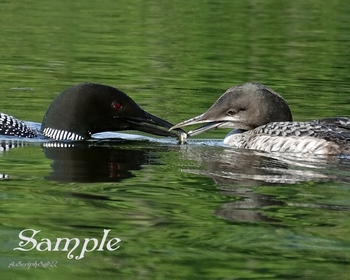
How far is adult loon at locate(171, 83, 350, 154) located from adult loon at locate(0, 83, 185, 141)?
455 millimetres

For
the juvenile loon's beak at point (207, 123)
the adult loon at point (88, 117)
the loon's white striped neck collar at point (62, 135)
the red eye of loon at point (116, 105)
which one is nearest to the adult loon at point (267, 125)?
the juvenile loon's beak at point (207, 123)

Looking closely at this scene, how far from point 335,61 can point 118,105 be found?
294 inches

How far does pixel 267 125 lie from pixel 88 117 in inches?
61.1

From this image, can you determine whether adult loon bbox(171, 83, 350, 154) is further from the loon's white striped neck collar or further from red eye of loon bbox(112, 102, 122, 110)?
the loon's white striped neck collar

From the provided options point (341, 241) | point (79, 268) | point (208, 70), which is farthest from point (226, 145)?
point (208, 70)

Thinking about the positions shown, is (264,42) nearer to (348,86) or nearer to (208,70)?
(208,70)

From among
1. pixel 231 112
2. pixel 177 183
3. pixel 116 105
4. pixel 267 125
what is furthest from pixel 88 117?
pixel 177 183

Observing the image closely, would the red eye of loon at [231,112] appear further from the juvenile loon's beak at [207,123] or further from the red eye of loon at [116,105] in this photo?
the red eye of loon at [116,105]

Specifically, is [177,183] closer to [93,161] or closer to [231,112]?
[93,161]

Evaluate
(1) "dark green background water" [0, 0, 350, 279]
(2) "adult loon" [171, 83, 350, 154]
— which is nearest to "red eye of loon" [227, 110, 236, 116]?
(2) "adult loon" [171, 83, 350, 154]

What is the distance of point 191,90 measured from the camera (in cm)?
1266

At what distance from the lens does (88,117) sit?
9289 mm

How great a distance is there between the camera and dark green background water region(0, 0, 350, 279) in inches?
198

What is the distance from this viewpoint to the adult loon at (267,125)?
8.45 metres
